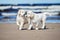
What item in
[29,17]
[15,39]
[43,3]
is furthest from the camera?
[43,3]

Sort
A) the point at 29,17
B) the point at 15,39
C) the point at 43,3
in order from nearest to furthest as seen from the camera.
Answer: the point at 15,39 → the point at 29,17 → the point at 43,3

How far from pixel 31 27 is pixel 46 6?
1.21 m

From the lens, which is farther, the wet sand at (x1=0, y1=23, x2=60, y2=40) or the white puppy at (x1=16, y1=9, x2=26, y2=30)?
the white puppy at (x1=16, y1=9, x2=26, y2=30)

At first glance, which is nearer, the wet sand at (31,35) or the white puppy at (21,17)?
the wet sand at (31,35)

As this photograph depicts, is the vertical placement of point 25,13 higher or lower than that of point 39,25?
higher

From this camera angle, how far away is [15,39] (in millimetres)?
2193

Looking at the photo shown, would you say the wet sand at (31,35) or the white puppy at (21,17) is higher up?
the white puppy at (21,17)

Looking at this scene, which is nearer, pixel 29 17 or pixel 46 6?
pixel 29 17

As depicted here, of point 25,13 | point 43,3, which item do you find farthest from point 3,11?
point 25,13

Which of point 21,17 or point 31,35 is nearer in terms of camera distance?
point 31,35

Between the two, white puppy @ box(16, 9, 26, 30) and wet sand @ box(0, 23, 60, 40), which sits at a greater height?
white puppy @ box(16, 9, 26, 30)

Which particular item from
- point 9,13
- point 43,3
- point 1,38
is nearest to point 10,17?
point 9,13

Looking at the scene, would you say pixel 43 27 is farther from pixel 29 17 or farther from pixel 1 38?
pixel 1 38

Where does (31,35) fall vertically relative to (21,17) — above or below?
below
